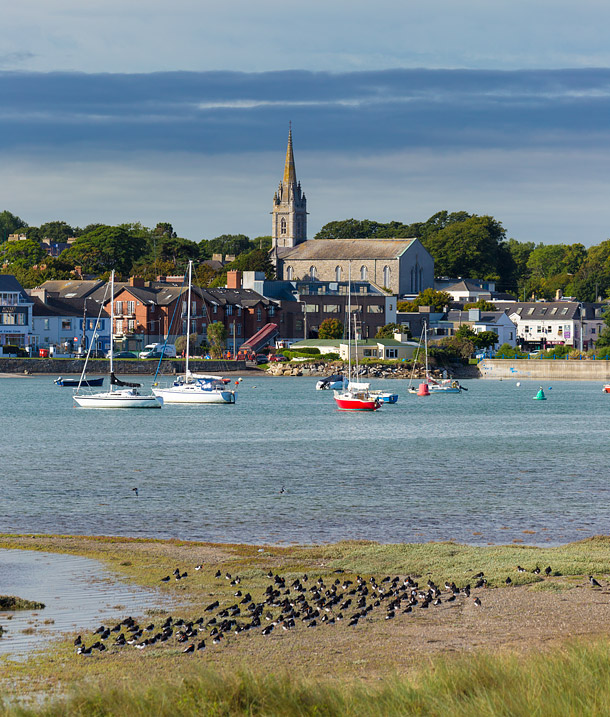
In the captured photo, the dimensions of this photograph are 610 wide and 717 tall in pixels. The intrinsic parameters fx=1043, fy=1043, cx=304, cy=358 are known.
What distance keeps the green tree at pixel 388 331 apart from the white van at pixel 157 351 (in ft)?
109

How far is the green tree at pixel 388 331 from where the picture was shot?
15900cm

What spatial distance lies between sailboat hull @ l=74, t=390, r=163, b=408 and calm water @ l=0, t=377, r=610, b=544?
82 centimetres

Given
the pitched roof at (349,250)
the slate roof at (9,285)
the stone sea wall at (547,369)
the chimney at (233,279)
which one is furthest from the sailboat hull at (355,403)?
the pitched roof at (349,250)

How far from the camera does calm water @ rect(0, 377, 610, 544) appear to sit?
85.7ft

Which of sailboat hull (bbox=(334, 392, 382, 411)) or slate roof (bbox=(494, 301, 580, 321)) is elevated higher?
slate roof (bbox=(494, 301, 580, 321))

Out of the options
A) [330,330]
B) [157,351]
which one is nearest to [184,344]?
[157,351]

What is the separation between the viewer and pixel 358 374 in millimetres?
139000

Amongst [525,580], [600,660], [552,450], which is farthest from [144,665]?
[552,450]

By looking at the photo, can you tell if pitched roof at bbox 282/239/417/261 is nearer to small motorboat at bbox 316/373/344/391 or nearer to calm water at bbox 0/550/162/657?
small motorboat at bbox 316/373/344/391

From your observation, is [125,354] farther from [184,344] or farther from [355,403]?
[355,403]

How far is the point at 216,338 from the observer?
147 m

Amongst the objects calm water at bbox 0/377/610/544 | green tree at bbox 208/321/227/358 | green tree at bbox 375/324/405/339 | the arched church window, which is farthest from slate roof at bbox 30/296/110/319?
calm water at bbox 0/377/610/544

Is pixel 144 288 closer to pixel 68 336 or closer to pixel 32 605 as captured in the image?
pixel 68 336

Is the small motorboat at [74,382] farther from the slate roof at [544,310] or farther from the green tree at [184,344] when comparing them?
the slate roof at [544,310]
